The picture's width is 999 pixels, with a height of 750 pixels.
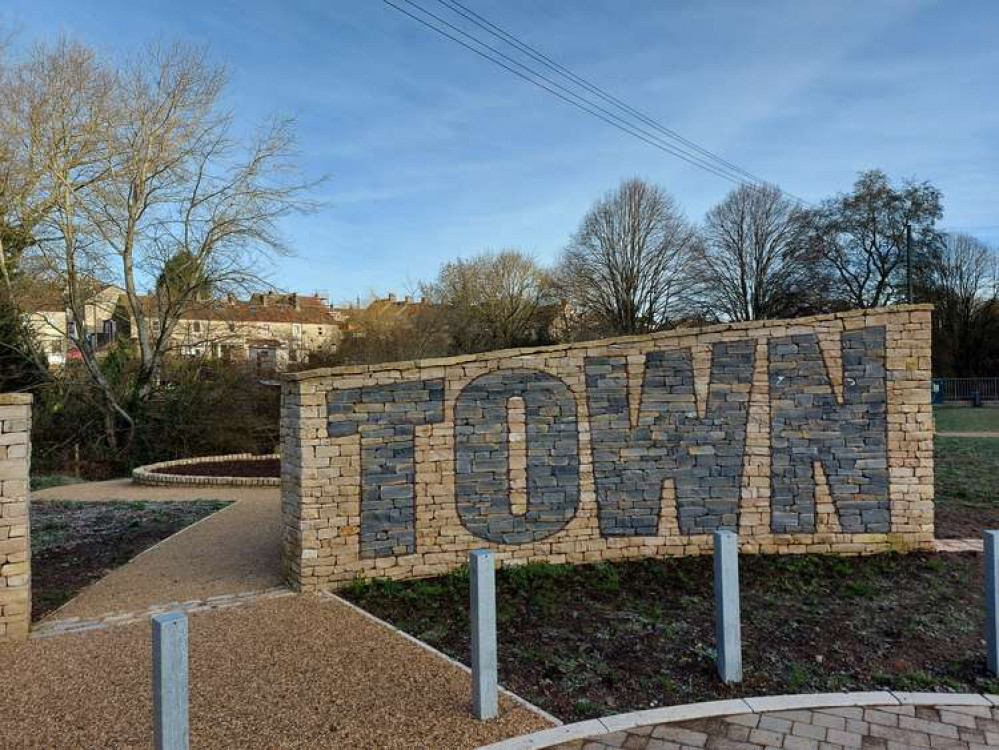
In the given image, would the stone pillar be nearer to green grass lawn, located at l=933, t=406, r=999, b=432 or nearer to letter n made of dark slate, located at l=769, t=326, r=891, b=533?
letter n made of dark slate, located at l=769, t=326, r=891, b=533

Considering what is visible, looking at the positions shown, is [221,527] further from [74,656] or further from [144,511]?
[74,656]

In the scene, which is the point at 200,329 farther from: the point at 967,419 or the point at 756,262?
the point at 967,419

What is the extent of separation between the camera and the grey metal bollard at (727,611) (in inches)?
171

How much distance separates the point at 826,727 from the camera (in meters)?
3.70

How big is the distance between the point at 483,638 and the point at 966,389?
131 ft

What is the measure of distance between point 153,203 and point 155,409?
549 centimetres

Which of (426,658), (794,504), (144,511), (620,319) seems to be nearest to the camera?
(426,658)

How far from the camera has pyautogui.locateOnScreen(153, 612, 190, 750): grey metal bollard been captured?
3.04 meters

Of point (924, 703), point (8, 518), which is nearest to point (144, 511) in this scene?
point (8, 518)

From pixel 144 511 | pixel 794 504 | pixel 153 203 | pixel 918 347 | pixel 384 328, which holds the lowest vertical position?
pixel 144 511

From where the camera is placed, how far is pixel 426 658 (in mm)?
4688

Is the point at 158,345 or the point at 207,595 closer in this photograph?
the point at 207,595

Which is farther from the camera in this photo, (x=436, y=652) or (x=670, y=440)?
(x=670, y=440)

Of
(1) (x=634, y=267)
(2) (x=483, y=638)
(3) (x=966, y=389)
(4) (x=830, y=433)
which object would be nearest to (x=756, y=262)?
(1) (x=634, y=267)
